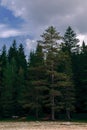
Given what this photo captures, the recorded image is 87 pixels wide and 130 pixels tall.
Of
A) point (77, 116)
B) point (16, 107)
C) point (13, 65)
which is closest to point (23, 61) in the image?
point (13, 65)

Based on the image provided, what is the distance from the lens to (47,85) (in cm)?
6600

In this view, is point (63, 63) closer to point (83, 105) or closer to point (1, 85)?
point (83, 105)

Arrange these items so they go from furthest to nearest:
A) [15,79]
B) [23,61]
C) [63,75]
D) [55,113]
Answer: [23,61]
[15,79]
[55,113]
[63,75]

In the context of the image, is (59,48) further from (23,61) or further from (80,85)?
(23,61)

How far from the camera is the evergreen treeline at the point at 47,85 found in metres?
64.6

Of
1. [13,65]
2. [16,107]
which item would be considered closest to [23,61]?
[13,65]

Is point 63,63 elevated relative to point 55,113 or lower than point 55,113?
elevated

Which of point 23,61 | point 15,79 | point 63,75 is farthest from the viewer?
point 23,61

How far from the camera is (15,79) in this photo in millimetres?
74688

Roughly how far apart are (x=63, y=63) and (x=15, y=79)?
12402mm

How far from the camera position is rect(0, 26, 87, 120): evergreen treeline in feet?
212

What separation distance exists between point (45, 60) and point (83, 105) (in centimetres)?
1233

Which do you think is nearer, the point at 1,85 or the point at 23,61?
the point at 1,85

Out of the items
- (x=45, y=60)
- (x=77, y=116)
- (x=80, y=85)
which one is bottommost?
(x=77, y=116)
